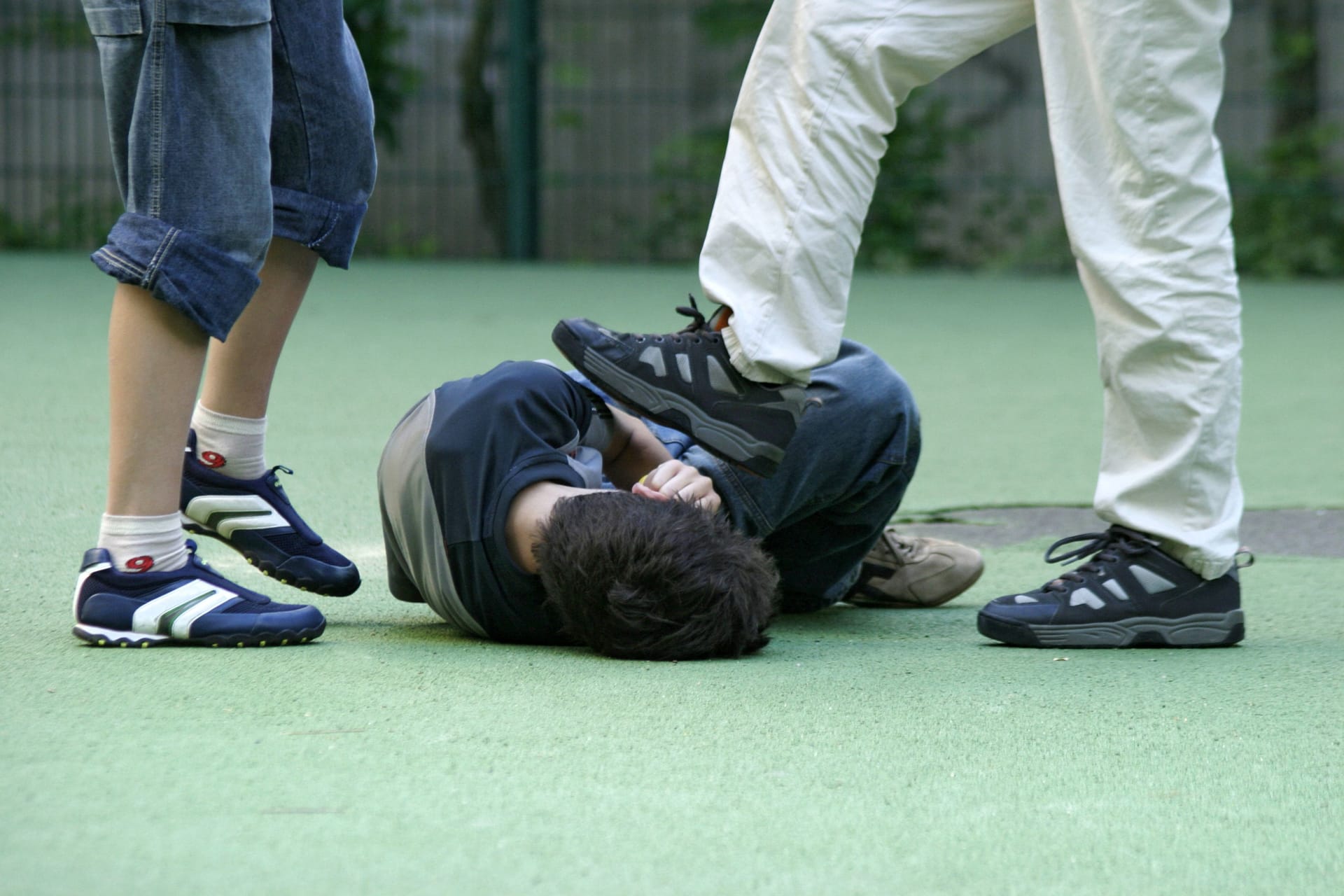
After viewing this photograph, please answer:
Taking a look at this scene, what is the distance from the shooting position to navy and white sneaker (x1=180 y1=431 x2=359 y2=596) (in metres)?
2.21

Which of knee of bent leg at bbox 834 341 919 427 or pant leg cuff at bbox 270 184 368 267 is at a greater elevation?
pant leg cuff at bbox 270 184 368 267

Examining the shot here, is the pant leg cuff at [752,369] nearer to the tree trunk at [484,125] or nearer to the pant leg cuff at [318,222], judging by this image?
the pant leg cuff at [318,222]

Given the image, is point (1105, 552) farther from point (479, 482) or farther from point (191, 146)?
point (191, 146)

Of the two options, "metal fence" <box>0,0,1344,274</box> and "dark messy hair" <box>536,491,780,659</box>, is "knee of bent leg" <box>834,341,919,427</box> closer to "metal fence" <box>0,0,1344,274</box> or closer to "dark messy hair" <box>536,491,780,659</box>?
"dark messy hair" <box>536,491,780,659</box>

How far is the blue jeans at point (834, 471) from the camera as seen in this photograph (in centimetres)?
226

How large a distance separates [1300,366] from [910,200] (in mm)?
5209

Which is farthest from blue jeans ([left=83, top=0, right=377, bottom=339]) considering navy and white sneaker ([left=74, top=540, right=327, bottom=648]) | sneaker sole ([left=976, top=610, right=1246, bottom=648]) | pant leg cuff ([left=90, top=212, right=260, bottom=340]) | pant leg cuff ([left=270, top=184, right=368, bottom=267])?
sneaker sole ([left=976, top=610, right=1246, bottom=648])

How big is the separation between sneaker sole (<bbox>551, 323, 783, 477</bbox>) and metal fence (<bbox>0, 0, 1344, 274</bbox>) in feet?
27.2

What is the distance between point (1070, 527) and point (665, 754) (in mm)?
1722

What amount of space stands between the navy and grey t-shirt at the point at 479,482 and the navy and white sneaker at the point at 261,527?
145 mm

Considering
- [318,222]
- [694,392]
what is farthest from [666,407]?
[318,222]

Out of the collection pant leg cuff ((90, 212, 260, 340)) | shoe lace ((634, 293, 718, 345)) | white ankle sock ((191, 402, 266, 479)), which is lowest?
white ankle sock ((191, 402, 266, 479))

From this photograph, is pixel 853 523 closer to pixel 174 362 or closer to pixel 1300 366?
pixel 174 362

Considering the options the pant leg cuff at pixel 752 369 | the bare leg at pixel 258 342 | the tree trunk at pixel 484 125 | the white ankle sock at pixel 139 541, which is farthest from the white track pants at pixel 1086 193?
the tree trunk at pixel 484 125
